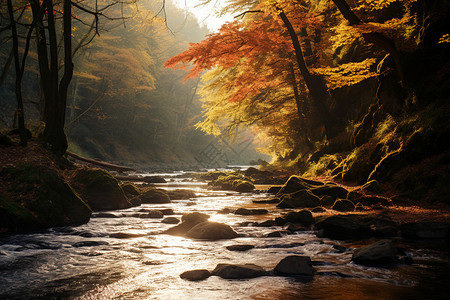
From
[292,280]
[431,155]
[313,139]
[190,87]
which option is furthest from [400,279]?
[190,87]

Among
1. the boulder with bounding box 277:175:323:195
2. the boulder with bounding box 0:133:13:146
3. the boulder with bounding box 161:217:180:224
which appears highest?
the boulder with bounding box 0:133:13:146

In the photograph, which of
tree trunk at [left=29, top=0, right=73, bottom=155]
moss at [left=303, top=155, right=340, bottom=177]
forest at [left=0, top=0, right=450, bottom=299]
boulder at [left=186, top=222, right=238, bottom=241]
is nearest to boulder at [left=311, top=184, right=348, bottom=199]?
forest at [left=0, top=0, right=450, bottom=299]

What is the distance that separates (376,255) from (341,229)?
1541mm

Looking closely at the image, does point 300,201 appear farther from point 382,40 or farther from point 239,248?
point 382,40

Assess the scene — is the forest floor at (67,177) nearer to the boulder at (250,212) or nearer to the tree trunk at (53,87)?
the tree trunk at (53,87)

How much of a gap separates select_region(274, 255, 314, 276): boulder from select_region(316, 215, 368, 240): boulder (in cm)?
199

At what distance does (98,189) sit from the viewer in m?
9.56

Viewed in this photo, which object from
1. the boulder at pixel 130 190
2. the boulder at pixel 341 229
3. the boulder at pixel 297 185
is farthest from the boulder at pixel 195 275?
the boulder at pixel 130 190

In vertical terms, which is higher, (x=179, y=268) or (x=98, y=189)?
(x=98, y=189)

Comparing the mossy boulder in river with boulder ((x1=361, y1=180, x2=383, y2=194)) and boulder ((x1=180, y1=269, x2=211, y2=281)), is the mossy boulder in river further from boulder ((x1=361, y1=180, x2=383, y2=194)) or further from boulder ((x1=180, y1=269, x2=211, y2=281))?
boulder ((x1=361, y1=180, x2=383, y2=194))

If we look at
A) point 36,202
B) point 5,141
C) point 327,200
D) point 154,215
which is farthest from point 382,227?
point 5,141

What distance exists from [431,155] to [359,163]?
2971 mm

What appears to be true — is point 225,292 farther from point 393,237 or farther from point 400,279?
point 393,237

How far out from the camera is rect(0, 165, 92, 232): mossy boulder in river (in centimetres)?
616
